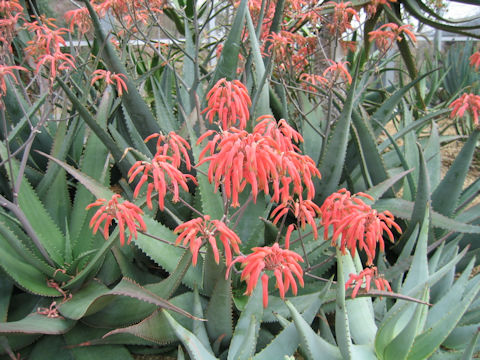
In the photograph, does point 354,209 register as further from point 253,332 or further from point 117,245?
Answer: point 117,245

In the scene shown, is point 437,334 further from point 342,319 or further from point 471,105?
point 471,105

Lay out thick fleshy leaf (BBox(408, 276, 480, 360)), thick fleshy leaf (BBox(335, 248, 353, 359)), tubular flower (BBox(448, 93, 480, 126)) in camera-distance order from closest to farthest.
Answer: thick fleshy leaf (BBox(335, 248, 353, 359)), thick fleshy leaf (BBox(408, 276, 480, 360)), tubular flower (BBox(448, 93, 480, 126))

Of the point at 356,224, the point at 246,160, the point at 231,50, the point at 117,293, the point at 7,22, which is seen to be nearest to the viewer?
the point at 246,160

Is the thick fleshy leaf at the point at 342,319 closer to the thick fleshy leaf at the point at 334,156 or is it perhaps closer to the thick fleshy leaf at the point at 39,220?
the thick fleshy leaf at the point at 334,156

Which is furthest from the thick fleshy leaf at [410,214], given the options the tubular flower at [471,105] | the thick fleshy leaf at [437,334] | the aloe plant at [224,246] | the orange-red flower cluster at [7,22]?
the orange-red flower cluster at [7,22]

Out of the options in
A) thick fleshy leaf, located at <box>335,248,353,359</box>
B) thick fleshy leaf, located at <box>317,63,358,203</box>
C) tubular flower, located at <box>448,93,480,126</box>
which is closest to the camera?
thick fleshy leaf, located at <box>335,248,353,359</box>

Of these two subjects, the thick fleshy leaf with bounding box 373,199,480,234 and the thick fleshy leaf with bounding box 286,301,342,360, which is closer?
the thick fleshy leaf with bounding box 286,301,342,360

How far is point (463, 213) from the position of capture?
1620 mm

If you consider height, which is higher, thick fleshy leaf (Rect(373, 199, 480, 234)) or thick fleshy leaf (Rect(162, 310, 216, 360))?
thick fleshy leaf (Rect(162, 310, 216, 360))

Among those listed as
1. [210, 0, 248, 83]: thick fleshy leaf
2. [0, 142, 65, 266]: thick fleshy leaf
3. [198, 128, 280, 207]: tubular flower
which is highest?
[210, 0, 248, 83]: thick fleshy leaf

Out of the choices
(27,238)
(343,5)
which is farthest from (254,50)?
(27,238)

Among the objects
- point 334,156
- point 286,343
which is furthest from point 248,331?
point 334,156

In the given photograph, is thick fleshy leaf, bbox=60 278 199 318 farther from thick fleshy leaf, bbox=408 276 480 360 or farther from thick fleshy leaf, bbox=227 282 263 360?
thick fleshy leaf, bbox=408 276 480 360

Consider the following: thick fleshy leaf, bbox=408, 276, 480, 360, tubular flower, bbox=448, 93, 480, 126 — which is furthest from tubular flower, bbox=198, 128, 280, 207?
tubular flower, bbox=448, 93, 480, 126
